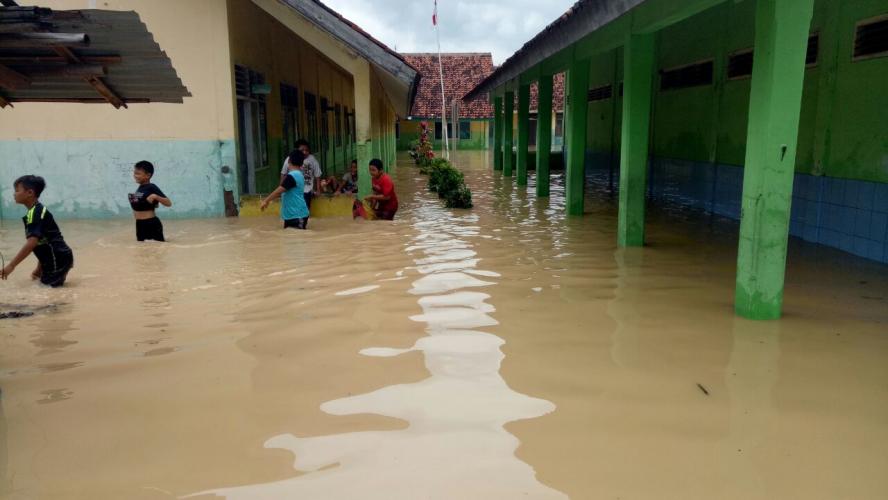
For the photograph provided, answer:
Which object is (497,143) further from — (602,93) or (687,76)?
(687,76)

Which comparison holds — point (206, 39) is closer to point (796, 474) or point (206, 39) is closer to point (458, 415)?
point (458, 415)

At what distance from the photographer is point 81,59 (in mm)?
4852

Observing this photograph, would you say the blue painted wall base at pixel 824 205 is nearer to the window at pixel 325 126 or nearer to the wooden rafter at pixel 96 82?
the wooden rafter at pixel 96 82

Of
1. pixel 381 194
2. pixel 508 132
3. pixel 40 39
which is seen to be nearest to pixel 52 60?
pixel 40 39

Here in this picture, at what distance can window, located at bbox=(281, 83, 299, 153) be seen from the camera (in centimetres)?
1446

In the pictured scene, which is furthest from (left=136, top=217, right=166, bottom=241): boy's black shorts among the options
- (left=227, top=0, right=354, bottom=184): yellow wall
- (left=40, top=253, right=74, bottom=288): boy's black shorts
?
(left=227, top=0, right=354, bottom=184): yellow wall

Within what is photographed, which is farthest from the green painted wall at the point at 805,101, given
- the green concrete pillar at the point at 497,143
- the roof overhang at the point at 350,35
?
the green concrete pillar at the point at 497,143

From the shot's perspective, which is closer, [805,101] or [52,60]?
[52,60]

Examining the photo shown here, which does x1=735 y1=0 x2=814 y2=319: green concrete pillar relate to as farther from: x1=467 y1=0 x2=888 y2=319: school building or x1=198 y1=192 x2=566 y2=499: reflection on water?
x1=198 y1=192 x2=566 y2=499: reflection on water

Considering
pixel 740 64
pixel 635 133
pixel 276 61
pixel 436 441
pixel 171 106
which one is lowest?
pixel 436 441

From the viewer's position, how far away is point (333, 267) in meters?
6.86

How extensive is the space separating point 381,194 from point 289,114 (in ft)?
18.5

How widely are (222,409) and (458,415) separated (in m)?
1.25

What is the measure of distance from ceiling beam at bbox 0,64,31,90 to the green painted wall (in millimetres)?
8226
